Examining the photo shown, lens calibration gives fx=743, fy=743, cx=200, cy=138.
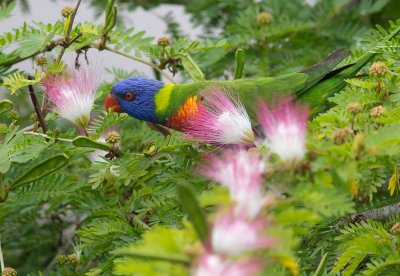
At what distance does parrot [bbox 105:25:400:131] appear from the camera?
5.65ft

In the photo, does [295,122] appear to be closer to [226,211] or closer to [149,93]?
[226,211]

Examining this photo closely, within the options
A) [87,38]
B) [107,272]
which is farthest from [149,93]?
[107,272]

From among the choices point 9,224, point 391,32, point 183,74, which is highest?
point 391,32

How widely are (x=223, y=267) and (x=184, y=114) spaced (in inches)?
43.7

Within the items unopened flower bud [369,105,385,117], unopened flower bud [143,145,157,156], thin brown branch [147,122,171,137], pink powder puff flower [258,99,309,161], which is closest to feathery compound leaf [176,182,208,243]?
pink powder puff flower [258,99,309,161]

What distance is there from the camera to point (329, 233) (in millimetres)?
1354

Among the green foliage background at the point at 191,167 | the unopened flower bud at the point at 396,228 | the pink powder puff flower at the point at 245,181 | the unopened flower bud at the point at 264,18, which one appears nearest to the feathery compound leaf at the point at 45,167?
the green foliage background at the point at 191,167

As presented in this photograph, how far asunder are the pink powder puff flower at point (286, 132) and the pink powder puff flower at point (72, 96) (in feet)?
2.02

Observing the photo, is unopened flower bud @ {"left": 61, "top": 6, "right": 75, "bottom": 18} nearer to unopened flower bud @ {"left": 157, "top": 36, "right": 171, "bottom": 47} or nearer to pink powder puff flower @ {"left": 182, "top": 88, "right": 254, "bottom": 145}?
unopened flower bud @ {"left": 157, "top": 36, "right": 171, "bottom": 47}

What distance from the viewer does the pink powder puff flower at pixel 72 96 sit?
1.49 meters

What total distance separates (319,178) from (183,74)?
1.39 meters

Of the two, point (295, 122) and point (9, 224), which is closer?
point (295, 122)

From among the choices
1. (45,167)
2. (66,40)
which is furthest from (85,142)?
(66,40)

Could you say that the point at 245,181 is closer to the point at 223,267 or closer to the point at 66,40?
the point at 223,267
